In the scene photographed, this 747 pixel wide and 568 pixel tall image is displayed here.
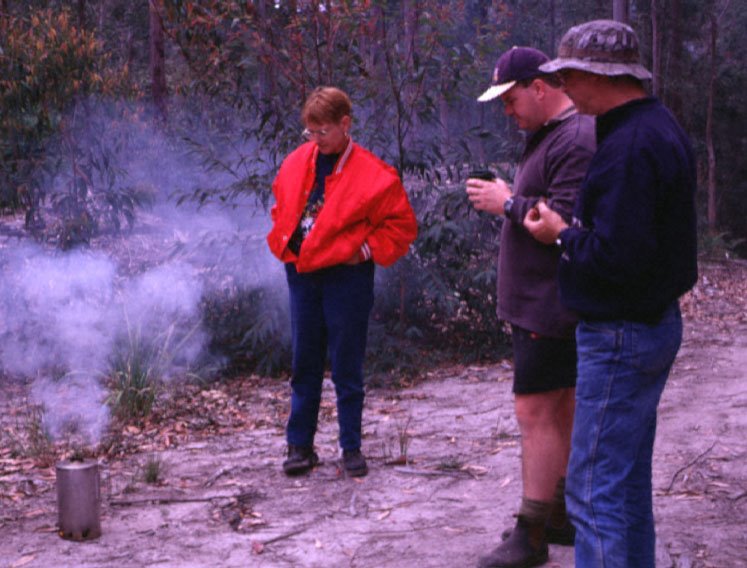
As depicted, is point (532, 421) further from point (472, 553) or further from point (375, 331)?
point (375, 331)

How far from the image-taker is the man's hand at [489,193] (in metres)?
3.68

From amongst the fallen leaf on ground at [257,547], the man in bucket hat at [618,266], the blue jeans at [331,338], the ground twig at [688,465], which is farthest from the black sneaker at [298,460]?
the man in bucket hat at [618,266]

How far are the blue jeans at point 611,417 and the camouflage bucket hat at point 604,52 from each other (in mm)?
738

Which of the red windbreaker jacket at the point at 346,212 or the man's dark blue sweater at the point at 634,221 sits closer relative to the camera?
the man's dark blue sweater at the point at 634,221

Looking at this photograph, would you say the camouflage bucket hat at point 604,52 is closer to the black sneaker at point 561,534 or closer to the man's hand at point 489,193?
→ the man's hand at point 489,193

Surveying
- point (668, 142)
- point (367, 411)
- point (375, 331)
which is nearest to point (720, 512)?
point (668, 142)

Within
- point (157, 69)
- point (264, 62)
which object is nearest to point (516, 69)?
point (264, 62)

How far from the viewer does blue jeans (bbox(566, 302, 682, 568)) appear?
299cm

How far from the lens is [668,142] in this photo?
2.85m

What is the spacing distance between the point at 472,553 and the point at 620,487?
4.80 feet

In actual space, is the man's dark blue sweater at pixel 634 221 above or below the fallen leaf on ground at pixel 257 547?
above

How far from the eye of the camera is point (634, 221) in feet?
9.24

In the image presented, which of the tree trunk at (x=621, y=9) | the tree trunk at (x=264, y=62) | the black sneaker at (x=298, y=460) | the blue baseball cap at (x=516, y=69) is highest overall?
the tree trunk at (x=621, y=9)

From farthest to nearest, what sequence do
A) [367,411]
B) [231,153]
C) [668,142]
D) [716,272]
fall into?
[716,272]
[231,153]
[367,411]
[668,142]
